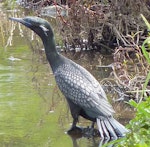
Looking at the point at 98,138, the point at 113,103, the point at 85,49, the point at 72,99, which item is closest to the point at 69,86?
the point at 72,99

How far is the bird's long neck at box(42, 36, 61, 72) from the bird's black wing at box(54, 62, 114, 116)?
98mm

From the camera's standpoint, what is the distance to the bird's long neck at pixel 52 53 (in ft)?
24.0

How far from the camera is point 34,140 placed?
677 cm

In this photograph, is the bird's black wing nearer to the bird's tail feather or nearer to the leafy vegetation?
the bird's tail feather

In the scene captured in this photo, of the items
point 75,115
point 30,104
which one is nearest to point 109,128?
point 75,115

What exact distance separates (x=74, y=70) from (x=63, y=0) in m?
6.42

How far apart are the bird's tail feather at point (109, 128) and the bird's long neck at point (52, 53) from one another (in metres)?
0.82

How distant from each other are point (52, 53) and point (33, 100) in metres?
1.11

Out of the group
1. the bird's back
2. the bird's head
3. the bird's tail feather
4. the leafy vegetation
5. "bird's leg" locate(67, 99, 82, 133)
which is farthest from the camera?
the bird's head

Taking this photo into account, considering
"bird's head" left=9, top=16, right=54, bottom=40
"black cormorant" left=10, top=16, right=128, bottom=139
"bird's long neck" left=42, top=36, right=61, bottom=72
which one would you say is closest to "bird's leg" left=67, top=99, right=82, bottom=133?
"black cormorant" left=10, top=16, right=128, bottom=139

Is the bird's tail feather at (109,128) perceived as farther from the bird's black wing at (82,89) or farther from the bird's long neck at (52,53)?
the bird's long neck at (52,53)

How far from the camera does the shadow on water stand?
22.5ft

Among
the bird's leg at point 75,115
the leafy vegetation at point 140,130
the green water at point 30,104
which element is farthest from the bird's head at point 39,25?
the leafy vegetation at point 140,130

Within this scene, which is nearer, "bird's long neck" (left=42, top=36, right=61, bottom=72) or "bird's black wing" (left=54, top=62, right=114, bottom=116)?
"bird's black wing" (left=54, top=62, right=114, bottom=116)
